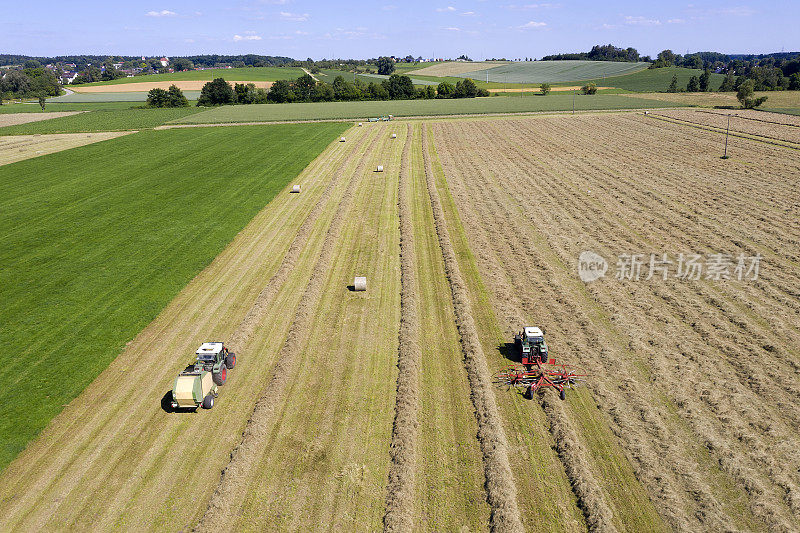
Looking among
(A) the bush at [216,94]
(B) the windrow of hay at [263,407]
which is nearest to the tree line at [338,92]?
(A) the bush at [216,94]

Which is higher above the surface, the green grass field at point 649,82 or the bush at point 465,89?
the green grass field at point 649,82

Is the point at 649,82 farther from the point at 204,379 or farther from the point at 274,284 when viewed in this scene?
the point at 204,379

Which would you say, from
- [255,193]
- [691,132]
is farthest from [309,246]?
[691,132]

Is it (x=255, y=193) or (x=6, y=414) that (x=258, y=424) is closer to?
(x=6, y=414)

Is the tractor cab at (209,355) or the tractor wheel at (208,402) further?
the tractor cab at (209,355)

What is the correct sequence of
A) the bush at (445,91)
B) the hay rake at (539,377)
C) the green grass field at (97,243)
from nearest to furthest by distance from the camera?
1. the hay rake at (539,377)
2. the green grass field at (97,243)
3. the bush at (445,91)

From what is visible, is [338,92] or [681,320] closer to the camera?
[681,320]

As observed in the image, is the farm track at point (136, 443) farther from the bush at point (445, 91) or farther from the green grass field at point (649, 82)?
the green grass field at point (649, 82)

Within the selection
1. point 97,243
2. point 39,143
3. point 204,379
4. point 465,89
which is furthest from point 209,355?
point 465,89
